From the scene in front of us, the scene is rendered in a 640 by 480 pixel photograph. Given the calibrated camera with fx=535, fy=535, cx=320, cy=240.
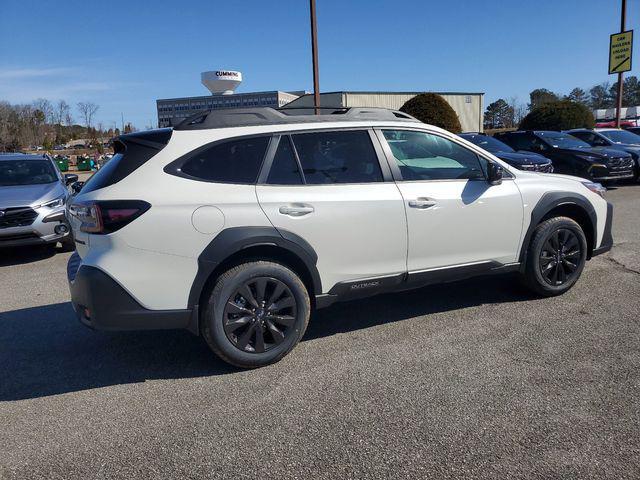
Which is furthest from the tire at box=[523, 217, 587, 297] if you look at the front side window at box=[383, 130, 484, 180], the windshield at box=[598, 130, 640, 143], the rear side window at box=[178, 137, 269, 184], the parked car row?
the windshield at box=[598, 130, 640, 143]

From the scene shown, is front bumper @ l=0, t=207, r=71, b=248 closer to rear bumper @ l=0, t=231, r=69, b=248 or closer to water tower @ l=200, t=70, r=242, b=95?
rear bumper @ l=0, t=231, r=69, b=248

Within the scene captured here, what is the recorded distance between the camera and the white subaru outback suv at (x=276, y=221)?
139 inches

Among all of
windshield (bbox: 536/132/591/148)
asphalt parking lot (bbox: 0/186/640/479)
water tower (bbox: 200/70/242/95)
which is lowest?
asphalt parking lot (bbox: 0/186/640/479)

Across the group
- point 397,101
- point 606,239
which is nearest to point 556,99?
point 397,101

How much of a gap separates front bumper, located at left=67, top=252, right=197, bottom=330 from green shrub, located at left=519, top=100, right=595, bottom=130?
27.5m

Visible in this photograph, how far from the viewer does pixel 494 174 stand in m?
4.61

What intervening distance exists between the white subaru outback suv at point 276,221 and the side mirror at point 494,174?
13mm

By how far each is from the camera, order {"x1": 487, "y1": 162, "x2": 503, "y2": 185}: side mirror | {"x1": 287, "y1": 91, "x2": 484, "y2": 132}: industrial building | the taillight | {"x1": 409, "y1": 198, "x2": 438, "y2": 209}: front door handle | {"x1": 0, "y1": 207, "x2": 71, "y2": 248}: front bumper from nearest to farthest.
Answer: the taillight → {"x1": 409, "y1": 198, "x2": 438, "y2": 209}: front door handle → {"x1": 487, "y1": 162, "x2": 503, "y2": 185}: side mirror → {"x1": 0, "y1": 207, "x2": 71, "y2": 248}: front bumper → {"x1": 287, "y1": 91, "x2": 484, "y2": 132}: industrial building

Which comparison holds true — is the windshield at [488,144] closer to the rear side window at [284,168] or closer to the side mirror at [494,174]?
the side mirror at [494,174]

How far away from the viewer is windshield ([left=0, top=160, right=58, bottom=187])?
8.80m

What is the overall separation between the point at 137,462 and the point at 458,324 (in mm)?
2824

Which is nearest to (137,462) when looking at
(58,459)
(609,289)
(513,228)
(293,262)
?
(58,459)

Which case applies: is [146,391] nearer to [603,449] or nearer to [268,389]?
[268,389]

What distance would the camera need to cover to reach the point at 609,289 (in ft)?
17.5
